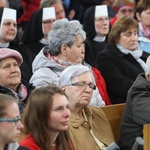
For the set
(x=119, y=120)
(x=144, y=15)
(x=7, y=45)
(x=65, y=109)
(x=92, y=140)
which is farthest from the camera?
(x=144, y=15)

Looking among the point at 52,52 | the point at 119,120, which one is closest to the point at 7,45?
the point at 52,52

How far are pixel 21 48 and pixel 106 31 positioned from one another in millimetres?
1220

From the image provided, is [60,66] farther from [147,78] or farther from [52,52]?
[147,78]

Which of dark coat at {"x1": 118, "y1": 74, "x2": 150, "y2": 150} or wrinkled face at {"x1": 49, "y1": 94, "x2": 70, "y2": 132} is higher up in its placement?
wrinkled face at {"x1": 49, "y1": 94, "x2": 70, "y2": 132}

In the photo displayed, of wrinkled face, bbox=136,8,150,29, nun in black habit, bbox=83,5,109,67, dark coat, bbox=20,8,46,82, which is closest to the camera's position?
dark coat, bbox=20,8,46,82

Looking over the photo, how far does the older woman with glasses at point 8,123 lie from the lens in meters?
3.86

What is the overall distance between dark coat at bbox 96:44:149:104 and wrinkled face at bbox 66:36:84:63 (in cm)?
50

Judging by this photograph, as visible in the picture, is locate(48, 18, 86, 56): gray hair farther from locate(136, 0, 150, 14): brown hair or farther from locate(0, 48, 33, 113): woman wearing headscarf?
locate(136, 0, 150, 14): brown hair

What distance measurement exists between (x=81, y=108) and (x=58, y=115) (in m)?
0.73

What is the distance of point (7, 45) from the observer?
735cm

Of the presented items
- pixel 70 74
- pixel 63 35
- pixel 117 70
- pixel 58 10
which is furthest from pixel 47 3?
pixel 70 74

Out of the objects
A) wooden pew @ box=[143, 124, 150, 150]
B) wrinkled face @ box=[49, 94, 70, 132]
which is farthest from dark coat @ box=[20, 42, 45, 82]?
wrinkled face @ box=[49, 94, 70, 132]

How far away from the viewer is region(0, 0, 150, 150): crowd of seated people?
4.29 metres

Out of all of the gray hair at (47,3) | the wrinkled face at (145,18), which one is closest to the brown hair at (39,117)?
the wrinkled face at (145,18)
